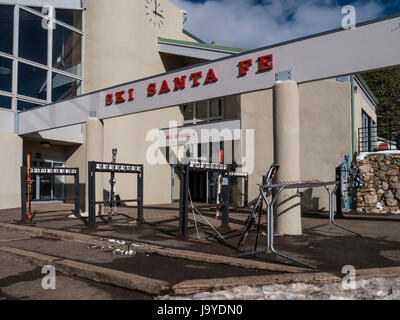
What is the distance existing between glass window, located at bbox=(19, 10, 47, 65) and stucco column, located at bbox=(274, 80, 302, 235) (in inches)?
539

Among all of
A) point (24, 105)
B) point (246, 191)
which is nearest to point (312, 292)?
point (246, 191)

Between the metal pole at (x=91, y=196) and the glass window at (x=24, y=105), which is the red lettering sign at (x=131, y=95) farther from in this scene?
the glass window at (x=24, y=105)

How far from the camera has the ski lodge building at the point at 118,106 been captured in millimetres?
15938

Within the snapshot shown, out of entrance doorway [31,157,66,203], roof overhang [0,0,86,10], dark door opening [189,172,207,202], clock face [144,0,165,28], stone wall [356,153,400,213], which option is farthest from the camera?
dark door opening [189,172,207,202]

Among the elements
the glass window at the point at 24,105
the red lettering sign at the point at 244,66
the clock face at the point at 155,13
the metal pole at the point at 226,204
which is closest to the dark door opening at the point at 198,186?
the clock face at the point at 155,13

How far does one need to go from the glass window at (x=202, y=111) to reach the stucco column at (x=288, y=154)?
1495 cm

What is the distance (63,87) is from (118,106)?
25.8 ft

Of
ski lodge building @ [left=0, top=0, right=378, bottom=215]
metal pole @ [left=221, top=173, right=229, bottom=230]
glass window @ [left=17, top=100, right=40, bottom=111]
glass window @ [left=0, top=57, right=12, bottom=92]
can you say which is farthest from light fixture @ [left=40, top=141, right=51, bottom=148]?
metal pole @ [left=221, top=173, right=229, bottom=230]

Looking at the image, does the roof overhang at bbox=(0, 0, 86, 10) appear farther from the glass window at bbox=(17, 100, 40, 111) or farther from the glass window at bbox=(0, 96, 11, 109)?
the glass window at bbox=(17, 100, 40, 111)

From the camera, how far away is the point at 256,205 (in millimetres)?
6348

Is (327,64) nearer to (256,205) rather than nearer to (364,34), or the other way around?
(364,34)

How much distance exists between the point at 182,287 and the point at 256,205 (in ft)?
8.69

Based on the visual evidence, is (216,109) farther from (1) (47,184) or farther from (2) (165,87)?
(2) (165,87)

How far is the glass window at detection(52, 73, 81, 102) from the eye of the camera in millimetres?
17922
